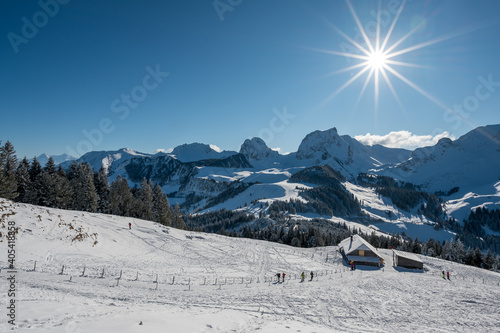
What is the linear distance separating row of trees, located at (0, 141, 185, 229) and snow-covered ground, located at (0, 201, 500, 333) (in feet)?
38.6

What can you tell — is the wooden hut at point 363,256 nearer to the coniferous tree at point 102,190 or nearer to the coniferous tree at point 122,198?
the coniferous tree at point 122,198

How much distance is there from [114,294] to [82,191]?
47900 mm

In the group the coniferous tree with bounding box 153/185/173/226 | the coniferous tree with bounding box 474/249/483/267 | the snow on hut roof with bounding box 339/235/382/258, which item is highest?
the coniferous tree with bounding box 153/185/173/226

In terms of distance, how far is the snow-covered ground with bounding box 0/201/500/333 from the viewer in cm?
1623

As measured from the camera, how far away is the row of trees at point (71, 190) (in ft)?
174

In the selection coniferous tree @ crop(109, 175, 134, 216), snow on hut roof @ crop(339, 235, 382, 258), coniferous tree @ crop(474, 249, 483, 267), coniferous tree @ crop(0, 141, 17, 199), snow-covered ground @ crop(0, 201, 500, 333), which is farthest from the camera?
coniferous tree @ crop(474, 249, 483, 267)

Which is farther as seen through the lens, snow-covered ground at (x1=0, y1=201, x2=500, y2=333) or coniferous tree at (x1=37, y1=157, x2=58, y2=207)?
coniferous tree at (x1=37, y1=157, x2=58, y2=207)

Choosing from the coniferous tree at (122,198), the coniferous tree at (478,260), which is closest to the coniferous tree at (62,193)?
the coniferous tree at (122,198)

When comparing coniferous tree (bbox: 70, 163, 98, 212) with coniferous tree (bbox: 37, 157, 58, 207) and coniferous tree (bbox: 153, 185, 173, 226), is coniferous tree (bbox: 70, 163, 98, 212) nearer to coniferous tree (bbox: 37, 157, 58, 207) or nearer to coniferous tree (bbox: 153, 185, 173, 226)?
coniferous tree (bbox: 37, 157, 58, 207)

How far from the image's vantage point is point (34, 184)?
54.1 metres

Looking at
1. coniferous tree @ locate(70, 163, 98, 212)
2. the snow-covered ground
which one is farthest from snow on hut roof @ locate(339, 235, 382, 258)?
coniferous tree @ locate(70, 163, 98, 212)

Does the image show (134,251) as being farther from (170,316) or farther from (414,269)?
(414,269)

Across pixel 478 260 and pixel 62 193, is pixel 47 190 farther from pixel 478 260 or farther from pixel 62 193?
pixel 478 260

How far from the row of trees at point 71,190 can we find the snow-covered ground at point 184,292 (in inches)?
464
